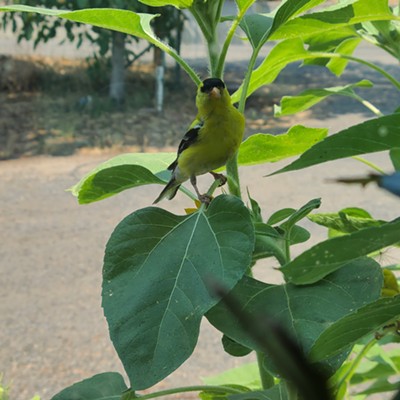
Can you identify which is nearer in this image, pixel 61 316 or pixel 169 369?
pixel 169 369

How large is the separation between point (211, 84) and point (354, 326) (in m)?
0.16

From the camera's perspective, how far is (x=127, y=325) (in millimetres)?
271

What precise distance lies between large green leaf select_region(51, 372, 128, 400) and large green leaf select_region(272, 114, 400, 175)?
174 millimetres

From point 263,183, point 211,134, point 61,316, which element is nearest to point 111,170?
point 211,134

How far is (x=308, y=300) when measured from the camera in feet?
0.95

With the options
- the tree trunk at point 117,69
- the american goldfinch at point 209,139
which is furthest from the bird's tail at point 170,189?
the tree trunk at point 117,69

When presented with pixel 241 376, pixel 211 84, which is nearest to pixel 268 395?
pixel 211 84

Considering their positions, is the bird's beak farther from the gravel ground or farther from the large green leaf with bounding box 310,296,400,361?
the gravel ground

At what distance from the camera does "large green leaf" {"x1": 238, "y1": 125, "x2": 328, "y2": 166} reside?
374 millimetres

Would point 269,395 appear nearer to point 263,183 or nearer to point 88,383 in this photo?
point 88,383

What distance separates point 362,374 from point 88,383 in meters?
0.29

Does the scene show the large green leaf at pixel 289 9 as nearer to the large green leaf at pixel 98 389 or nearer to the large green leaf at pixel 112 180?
the large green leaf at pixel 112 180

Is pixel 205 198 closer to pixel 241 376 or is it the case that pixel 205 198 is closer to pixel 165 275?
pixel 165 275

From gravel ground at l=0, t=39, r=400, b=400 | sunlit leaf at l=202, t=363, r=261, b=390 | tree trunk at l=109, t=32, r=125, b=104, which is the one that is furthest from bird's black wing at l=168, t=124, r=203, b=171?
tree trunk at l=109, t=32, r=125, b=104
